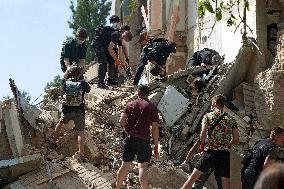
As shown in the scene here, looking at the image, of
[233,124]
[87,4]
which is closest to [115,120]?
[233,124]

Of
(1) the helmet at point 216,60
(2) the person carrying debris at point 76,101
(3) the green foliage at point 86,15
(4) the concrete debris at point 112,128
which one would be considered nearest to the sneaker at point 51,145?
(4) the concrete debris at point 112,128

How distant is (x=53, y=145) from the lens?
8672mm

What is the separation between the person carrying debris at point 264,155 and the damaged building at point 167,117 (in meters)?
1.33

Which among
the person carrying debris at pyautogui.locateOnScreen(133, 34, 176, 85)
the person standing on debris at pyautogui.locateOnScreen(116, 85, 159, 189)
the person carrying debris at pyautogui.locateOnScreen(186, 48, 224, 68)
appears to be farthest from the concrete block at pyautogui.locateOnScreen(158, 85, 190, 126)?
the person standing on debris at pyautogui.locateOnScreen(116, 85, 159, 189)

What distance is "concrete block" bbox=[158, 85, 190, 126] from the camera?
9.88 m

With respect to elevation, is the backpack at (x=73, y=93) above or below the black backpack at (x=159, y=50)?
below

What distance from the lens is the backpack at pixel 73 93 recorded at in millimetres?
7980

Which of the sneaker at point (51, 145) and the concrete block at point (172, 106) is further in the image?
the concrete block at point (172, 106)

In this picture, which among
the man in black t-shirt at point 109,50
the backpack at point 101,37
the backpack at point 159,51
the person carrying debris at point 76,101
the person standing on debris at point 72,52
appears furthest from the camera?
the backpack at point 101,37

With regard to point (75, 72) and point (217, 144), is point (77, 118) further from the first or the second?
point (217, 144)

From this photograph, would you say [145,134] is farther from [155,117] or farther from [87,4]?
[87,4]

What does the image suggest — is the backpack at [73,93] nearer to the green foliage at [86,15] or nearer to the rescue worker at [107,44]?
the rescue worker at [107,44]

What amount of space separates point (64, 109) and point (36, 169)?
112 centimetres

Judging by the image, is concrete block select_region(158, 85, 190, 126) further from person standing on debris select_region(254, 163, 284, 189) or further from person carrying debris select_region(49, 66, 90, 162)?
person standing on debris select_region(254, 163, 284, 189)
